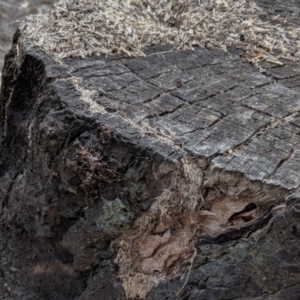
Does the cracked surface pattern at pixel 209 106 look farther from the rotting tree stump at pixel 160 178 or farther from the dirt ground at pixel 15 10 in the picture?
the dirt ground at pixel 15 10

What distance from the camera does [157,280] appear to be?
2.13 m

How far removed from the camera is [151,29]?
9.29 ft

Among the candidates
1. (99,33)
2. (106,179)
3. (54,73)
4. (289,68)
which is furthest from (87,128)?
(289,68)

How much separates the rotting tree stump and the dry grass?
10 cm

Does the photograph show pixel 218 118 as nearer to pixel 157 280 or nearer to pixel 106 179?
pixel 106 179

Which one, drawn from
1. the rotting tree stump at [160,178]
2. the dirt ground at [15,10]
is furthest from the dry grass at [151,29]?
the dirt ground at [15,10]

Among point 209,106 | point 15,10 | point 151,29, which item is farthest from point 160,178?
point 15,10

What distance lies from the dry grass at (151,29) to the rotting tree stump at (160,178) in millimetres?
102

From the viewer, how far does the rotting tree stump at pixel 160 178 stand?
186cm

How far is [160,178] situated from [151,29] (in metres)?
1.14

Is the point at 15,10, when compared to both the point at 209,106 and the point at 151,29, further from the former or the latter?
the point at 209,106

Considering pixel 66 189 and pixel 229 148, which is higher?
pixel 229 148

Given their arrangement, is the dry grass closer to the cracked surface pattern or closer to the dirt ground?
the cracked surface pattern

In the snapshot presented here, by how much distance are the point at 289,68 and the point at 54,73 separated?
1.08 metres
